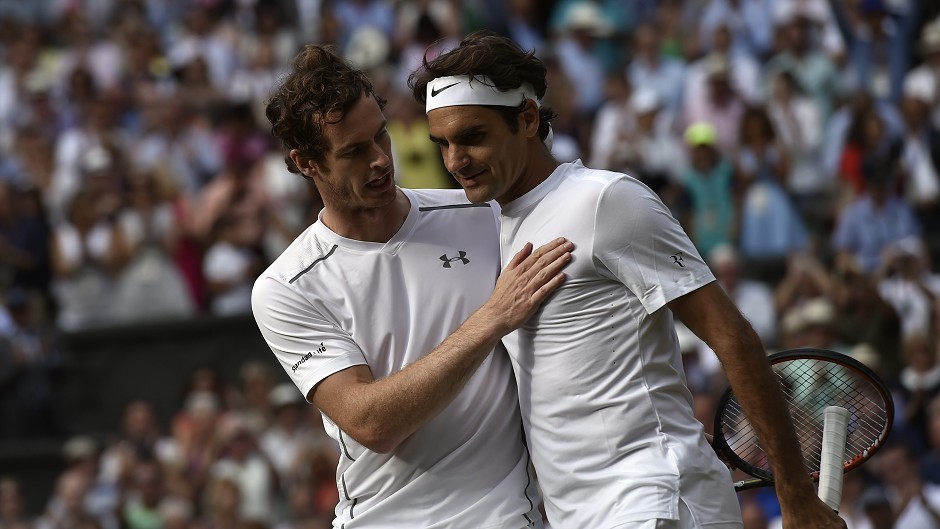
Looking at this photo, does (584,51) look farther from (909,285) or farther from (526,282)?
(526,282)

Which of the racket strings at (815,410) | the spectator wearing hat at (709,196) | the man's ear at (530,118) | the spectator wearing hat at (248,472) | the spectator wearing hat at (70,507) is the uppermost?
the man's ear at (530,118)

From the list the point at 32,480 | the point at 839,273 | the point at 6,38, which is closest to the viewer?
the point at 839,273

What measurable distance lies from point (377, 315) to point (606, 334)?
769 millimetres

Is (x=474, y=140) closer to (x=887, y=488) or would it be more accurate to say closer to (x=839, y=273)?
(x=887, y=488)

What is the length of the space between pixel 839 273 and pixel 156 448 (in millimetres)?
4909

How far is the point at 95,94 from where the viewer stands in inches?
551

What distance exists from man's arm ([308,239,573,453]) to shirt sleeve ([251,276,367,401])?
3.7 inches

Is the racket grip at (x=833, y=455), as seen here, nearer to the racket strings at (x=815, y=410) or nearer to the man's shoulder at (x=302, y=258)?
the racket strings at (x=815, y=410)

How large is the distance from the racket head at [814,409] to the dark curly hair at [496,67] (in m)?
0.94

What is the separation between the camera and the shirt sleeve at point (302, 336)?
14.2 feet

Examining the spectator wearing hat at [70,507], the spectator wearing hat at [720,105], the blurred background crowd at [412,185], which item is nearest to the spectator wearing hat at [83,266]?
the blurred background crowd at [412,185]

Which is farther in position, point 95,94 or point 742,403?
point 95,94

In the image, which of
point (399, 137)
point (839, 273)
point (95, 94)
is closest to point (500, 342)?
point (839, 273)

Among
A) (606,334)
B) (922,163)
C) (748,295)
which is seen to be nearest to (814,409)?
(606,334)
